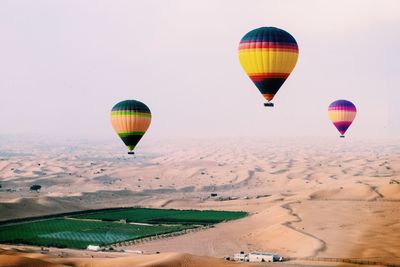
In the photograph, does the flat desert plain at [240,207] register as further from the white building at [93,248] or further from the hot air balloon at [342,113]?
the hot air balloon at [342,113]

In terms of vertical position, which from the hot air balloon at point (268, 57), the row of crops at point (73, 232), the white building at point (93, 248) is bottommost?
the white building at point (93, 248)

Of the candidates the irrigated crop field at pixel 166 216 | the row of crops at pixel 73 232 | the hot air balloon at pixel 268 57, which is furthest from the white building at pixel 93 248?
the irrigated crop field at pixel 166 216

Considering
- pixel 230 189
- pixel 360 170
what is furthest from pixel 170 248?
pixel 360 170

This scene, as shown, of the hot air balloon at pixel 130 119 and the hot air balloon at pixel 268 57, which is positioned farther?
the hot air balloon at pixel 130 119

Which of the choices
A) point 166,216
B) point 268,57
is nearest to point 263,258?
point 268,57

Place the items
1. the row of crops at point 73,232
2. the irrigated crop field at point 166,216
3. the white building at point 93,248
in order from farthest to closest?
the irrigated crop field at point 166,216 < the row of crops at point 73,232 < the white building at point 93,248

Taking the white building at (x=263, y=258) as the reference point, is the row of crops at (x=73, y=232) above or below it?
above

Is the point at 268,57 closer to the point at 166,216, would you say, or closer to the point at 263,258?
the point at 263,258

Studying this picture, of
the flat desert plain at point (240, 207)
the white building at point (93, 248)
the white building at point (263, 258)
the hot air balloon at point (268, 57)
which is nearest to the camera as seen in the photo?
the flat desert plain at point (240, 207)
